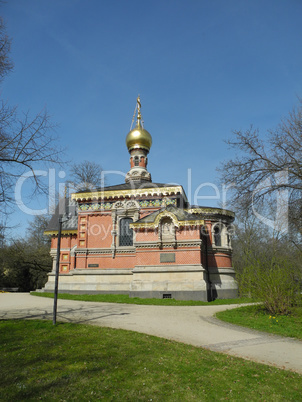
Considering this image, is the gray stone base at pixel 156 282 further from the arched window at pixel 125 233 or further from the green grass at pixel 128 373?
the green grass at pixel 128 373

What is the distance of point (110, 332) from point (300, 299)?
7258 millimetres

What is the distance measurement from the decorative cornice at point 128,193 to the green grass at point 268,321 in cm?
1072

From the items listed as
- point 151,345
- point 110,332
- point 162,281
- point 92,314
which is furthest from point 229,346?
point 162,281

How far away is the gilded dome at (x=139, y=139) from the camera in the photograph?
2841cm

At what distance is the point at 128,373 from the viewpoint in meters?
5.33

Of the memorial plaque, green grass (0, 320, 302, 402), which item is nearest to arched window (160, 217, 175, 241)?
the memorial plaque

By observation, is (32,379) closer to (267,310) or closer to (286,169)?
(286,169)

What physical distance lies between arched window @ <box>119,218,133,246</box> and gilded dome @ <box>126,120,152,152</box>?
9.12m

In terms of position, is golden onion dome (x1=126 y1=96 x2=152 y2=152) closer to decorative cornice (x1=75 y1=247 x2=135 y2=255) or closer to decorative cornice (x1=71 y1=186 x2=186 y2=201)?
decorative cornice (x1=71 y1=186 x2=186 y2=201)

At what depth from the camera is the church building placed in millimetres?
18531

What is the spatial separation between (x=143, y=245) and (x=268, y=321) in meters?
9.83

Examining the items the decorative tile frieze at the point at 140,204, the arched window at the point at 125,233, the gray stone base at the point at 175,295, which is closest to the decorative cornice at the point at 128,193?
the decorative tile frieze at the point at 140,204

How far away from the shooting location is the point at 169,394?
462 cm

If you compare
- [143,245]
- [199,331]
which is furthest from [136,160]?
[199,331]
